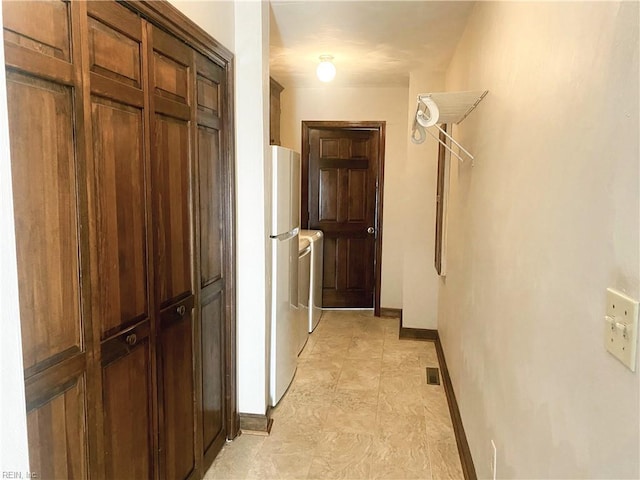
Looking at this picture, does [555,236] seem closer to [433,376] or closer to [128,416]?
[128,416]

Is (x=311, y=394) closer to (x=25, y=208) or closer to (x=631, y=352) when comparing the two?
(x=25, y=208)

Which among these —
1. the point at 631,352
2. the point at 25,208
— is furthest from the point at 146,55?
the point at 631,352

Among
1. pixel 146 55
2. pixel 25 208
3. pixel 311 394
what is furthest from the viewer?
pixel 311 394

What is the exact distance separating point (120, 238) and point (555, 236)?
126 centimetres

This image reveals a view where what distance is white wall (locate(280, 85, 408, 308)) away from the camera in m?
4.80

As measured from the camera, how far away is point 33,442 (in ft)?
3.82

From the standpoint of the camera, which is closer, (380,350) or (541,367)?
(541,367)

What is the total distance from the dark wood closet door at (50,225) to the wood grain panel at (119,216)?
0.28ft

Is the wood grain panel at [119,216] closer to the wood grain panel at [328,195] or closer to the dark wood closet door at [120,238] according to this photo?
the dark wood closet door at [120,238]

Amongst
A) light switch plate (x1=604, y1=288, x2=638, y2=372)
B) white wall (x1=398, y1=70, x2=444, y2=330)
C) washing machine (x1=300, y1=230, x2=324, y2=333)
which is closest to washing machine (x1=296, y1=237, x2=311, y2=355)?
washing machine (x1=300, y1=230, x2=324, y2=333)

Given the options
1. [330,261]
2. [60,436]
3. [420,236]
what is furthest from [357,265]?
[60,436]

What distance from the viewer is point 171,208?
6.06 ft

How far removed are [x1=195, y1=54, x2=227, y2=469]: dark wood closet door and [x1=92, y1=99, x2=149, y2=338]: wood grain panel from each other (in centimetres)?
48

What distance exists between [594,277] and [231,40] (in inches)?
81.2
